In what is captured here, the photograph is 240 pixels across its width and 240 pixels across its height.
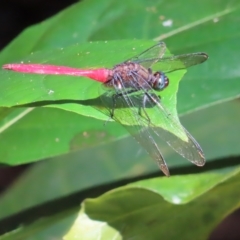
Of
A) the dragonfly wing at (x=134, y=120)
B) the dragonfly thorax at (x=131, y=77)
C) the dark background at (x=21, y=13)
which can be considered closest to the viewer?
the dragonfly wing at (x=134, y=120)

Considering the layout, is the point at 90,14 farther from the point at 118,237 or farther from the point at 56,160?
the point at 118,237

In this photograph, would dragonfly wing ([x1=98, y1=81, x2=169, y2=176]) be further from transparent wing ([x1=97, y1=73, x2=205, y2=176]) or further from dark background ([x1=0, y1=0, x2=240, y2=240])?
dark background ([x1=0, y1=0, x2=240, y2=240])

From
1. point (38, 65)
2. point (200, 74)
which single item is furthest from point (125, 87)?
point (38, 65)

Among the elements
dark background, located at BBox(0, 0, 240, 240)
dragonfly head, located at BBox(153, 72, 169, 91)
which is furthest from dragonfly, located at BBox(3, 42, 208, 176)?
dark background, located at BBox(0, 0, 240, 240)

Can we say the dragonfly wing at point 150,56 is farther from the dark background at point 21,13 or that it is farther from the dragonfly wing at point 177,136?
the dark background at point 21,13

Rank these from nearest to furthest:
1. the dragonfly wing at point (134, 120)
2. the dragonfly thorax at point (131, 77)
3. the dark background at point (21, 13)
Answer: the dragonfly wing at point (134, 120), the dragonfly thorax at point (131, 77), the dark background at point (21, 13)

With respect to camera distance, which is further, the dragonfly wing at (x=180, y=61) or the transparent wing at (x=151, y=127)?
the dragonfly wing at (x=180, y=61)

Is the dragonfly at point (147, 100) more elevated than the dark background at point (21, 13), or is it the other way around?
the dragonfly at point (147, 100)

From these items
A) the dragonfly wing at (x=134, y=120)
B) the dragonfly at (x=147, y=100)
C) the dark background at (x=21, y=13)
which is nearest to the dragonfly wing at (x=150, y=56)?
the dragonfly at (x=147, y=100)
